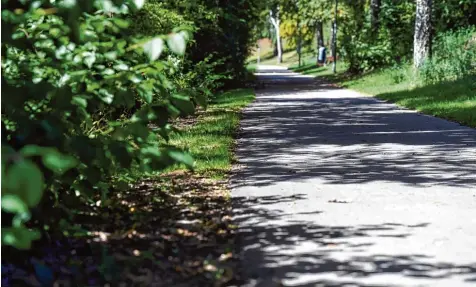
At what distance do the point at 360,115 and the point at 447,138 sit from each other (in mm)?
4723

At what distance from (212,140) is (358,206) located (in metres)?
4.94

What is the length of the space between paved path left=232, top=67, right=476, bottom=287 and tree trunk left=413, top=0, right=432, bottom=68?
38.1ft

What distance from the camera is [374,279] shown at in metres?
4.24

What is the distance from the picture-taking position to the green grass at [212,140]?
8.39 meters

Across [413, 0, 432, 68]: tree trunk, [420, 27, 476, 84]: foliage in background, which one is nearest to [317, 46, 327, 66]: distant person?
[420, 27, 476, 84]: foliage in background

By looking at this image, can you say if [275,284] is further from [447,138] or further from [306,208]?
[447,138]

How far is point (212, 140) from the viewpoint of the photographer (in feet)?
36.1

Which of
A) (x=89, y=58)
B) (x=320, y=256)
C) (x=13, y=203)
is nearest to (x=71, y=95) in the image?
(x=89, y=58)

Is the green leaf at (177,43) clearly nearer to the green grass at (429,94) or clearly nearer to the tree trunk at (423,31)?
the green grass at (429,94)

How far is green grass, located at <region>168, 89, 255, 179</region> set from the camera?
27.5 ft

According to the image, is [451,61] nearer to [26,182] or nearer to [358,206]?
[358,206]

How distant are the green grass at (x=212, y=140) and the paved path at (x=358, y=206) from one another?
264 millimetres

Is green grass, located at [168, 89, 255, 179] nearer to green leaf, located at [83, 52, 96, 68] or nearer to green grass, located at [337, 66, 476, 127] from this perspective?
green leaf, located at [83, 52, 96, 68]

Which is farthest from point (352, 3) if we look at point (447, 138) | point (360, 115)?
point (447, 138)
